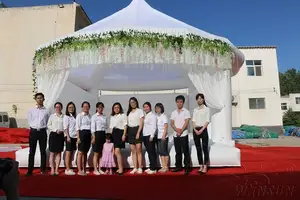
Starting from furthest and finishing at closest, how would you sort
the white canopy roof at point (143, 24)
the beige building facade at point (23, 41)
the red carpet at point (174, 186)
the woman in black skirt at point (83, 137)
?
the beige building facade at point (23, 41), the white canopy roof at point (143, 24), the woman in black skirt at point (83, 137), the red carpet at point (174, 186)

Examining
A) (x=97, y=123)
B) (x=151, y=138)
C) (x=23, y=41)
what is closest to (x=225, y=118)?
(x=151, y=138)

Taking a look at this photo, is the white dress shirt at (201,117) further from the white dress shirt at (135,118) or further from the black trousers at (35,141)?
the black trousers at (35,141)

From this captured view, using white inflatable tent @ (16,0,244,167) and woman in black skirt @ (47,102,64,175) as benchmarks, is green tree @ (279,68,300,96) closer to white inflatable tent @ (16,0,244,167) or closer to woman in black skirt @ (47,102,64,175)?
white inflatable tent @ (16,0,244,167)

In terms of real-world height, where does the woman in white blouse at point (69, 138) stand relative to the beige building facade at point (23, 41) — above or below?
below

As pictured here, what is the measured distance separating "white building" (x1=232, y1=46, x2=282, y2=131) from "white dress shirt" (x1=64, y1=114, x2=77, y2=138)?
49.0 ft

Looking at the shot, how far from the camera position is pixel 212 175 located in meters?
4.07

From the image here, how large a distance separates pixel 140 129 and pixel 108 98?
438 cm

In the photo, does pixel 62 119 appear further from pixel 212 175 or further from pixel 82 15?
pixel 82 15

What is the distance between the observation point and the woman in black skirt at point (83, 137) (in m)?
4.32

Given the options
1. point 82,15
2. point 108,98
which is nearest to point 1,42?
point 82,15

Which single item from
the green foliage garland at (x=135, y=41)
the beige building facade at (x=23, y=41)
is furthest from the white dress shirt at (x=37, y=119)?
the beige building facade at (x=23, y=41)

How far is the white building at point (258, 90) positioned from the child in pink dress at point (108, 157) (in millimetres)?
14721

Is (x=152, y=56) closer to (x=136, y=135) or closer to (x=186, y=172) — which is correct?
(x=136, y=135)

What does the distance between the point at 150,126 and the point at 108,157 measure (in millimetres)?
812
